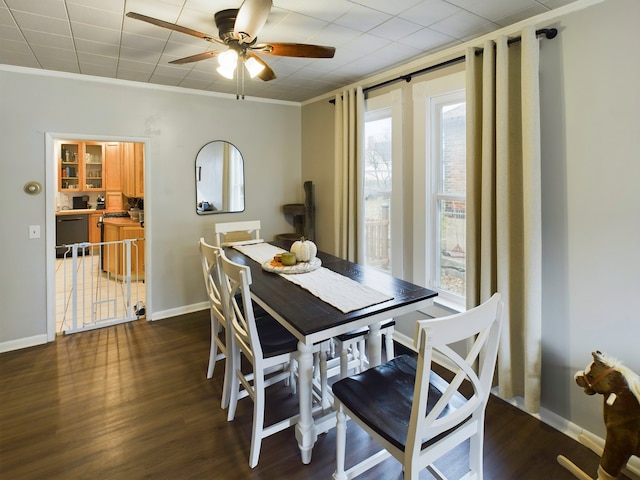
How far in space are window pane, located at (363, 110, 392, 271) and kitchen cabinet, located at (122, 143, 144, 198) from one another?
4014 mm

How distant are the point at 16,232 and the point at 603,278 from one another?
→ 4.41 metres

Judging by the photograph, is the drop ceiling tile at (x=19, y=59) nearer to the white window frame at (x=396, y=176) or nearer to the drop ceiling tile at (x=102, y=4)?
the drop ceiling tile at (x=102, y=4)

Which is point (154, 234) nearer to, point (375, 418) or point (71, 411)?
point (71, 411)

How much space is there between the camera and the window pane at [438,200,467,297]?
287 cm

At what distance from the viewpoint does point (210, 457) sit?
6.37 ft

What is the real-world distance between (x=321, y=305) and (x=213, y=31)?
1.94 meters

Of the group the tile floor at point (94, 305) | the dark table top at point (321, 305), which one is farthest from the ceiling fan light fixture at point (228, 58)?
the tile floor at point (94, 305)

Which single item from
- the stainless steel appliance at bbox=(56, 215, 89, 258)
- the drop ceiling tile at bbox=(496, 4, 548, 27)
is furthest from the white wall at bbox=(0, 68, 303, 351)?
the stainless steel appliance at bbox=(56, 215, 89, 258)

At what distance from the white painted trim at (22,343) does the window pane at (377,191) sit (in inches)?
125

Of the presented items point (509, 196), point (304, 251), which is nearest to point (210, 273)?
point (304, 251)

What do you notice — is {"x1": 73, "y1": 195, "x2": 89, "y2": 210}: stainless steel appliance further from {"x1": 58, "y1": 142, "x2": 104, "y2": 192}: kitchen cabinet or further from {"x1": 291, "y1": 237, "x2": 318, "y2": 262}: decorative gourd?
{"x1": 291, "y1": 237, "x2": 318, "y2": 262}: decorative gourd

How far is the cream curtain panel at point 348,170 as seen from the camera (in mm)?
3523

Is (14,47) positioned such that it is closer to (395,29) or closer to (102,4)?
(102,4)

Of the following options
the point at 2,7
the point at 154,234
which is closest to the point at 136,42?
the point at 2,7
